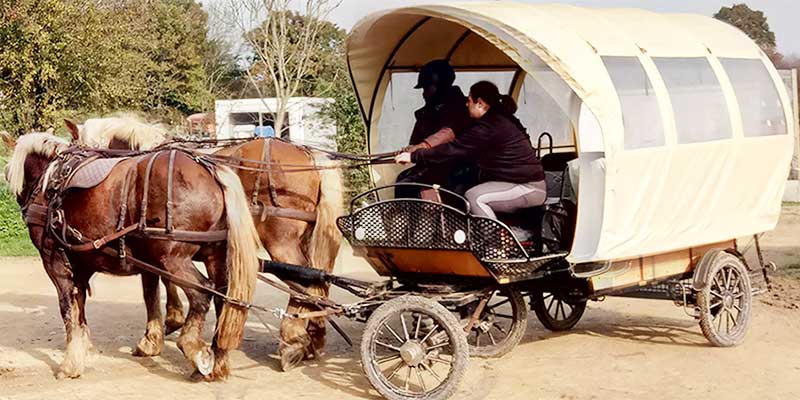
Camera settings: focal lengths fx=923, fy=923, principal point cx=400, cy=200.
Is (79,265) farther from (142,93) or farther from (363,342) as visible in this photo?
(142,93)

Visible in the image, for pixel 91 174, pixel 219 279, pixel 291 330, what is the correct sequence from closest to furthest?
1. pixel 91 174
2. pixel 219 279
3. pixel 291 330

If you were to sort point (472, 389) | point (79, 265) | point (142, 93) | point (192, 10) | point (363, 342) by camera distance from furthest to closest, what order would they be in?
point (192, 10)
point (142, 93)
point (79, 265)
point (472, 389)
point (363, 342)

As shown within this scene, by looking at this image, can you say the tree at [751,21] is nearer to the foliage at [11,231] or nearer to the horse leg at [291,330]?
the foliage at [11,231]

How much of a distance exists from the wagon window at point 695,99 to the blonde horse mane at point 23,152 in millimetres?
4606

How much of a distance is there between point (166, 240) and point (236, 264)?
53 cm

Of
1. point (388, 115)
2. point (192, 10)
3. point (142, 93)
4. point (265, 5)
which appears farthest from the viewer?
point (192, 10)

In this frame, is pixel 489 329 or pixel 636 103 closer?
pixel 636 103

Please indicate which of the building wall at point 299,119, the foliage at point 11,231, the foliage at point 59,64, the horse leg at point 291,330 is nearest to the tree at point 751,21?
the building wall at point 299,119

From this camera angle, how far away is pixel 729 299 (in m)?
7.27

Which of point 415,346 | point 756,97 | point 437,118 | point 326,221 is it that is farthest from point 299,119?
point 415,346

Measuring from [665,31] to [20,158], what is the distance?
5.03 m

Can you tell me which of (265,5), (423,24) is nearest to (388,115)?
(423,24)

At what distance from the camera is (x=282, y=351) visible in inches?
276

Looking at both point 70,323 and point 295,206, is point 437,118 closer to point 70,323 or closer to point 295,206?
point 295,206
